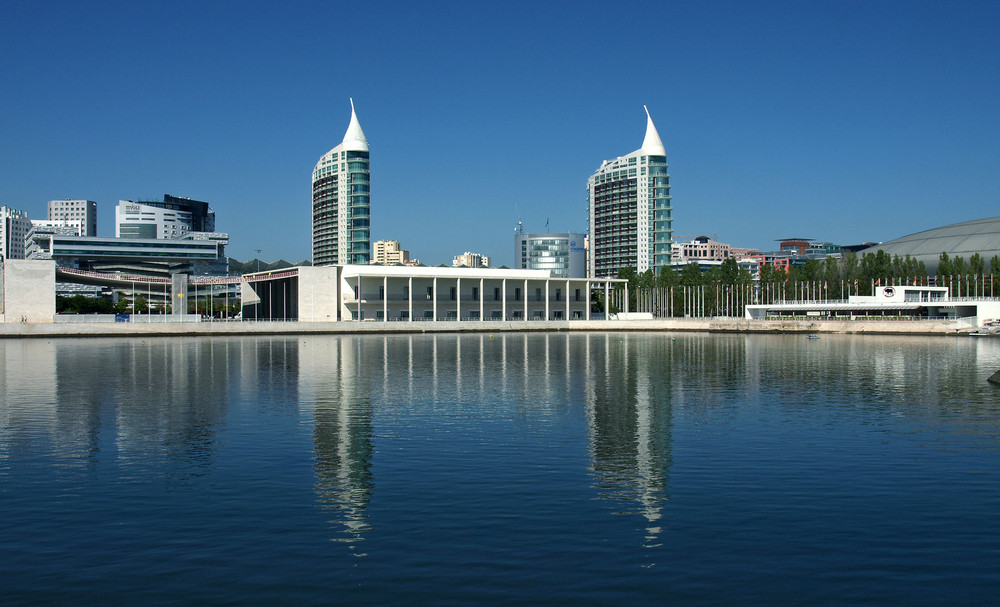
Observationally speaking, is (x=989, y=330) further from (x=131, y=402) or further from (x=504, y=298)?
(x=131, y=402)

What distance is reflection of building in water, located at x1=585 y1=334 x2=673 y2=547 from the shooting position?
15.8 m

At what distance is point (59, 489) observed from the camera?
16516 mm

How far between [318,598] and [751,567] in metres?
6.00

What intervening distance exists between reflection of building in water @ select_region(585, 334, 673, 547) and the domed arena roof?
349ft

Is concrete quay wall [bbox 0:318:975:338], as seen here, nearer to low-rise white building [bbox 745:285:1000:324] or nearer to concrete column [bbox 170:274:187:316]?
low-rise white building [bbox 745:285:1000:324]

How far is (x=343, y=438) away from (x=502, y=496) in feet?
26.3

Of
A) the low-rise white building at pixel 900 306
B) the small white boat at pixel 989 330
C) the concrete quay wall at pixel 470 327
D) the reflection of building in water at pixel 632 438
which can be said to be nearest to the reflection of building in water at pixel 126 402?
the reflection of building in water at pixel 632 438

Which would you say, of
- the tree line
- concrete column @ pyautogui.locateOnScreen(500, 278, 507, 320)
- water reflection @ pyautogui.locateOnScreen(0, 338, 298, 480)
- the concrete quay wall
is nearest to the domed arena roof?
the tree line

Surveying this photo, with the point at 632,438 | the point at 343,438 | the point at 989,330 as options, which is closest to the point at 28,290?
the point at 343,438

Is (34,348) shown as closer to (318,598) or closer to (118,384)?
(118,384)

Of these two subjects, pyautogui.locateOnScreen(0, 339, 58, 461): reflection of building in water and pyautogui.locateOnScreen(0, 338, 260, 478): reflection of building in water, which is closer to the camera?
pyautogui.locateOnScreen(0, 338, 260, 478): reflection of building in water

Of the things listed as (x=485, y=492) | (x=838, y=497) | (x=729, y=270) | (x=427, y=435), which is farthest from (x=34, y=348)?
(x=729, y=270)

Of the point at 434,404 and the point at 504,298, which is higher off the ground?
the point at 504,298

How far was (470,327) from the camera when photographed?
11281 centimetres
